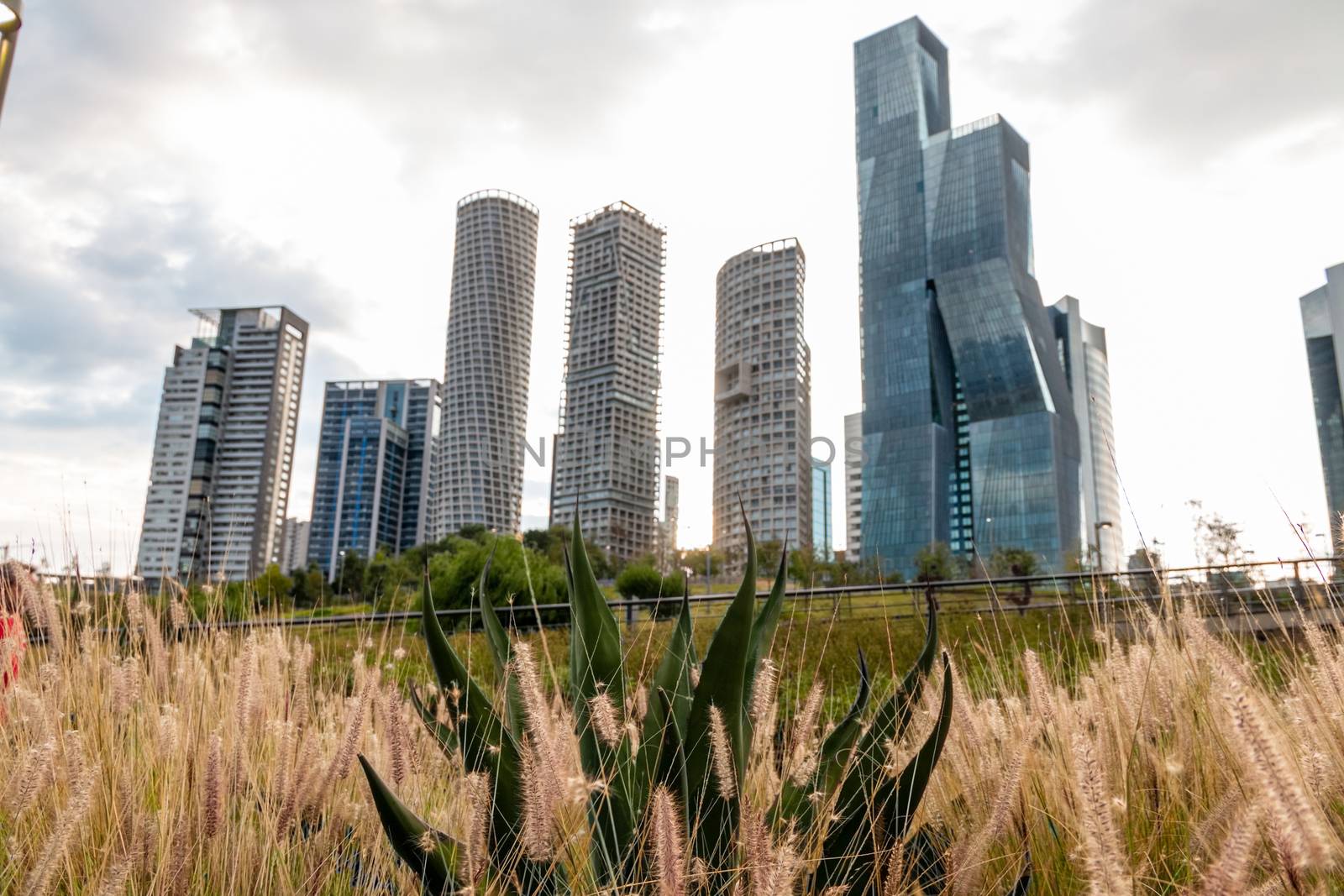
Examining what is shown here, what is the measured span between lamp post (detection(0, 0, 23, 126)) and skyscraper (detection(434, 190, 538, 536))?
92819mm

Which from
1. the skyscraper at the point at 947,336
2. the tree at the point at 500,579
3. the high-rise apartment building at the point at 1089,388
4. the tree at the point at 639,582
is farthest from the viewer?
the high-rise apartment building at the point at 1089,388

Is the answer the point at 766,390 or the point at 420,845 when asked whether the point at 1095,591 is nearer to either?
the point at 420,845

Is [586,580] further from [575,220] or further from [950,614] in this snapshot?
[575,220]

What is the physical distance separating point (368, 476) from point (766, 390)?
67.2 metres

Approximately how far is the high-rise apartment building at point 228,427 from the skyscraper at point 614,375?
31708mm

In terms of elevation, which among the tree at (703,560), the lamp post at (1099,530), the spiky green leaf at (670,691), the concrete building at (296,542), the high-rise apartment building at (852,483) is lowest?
the spiky green leaf at (670,691)

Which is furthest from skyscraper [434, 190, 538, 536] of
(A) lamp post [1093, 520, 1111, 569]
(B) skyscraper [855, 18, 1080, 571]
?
(A) lamp post [1093, 520, 1111, 569]

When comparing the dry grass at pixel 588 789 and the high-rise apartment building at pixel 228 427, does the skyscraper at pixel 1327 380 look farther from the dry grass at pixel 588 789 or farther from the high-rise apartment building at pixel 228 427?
the high-rise apartment building at pixel 228 427

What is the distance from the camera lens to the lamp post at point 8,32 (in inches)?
145

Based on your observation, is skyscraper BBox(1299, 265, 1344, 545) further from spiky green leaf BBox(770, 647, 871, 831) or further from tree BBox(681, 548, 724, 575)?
spiky green leaf BBox(770, 647, 871, 831)

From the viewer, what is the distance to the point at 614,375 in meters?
90.2

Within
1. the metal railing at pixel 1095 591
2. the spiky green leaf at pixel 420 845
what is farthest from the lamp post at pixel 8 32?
the spiky green leaf at pixel 420 845

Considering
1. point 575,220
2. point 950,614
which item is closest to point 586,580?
point 950,614

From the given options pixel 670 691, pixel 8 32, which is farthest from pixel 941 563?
pixel 670 691
